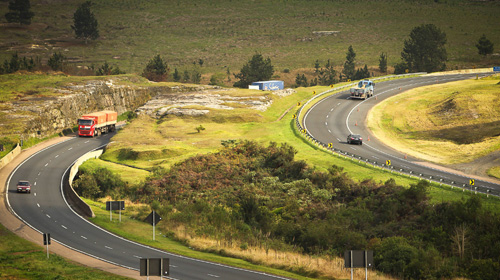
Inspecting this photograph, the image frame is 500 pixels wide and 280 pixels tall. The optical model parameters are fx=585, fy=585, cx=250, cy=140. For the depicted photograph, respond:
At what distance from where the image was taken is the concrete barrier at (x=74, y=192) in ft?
→ 173

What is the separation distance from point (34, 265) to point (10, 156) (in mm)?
40277

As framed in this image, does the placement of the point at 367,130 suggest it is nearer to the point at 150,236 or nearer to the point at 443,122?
the point at 443,122

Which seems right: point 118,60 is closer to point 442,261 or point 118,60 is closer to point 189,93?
point 189,93

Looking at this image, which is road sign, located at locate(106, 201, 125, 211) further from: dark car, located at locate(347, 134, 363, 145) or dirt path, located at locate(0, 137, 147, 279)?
dark car, located at locate(347, 134, 363, 145)

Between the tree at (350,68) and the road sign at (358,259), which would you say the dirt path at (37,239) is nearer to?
the road sign at (358,259)

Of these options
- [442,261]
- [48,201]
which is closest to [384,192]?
[442,261]

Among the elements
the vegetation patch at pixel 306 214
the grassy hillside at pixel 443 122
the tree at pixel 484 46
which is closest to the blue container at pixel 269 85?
the grassy hillside at pixel 443 122

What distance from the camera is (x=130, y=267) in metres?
37.4

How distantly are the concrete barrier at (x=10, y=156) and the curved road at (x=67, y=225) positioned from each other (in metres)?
2.06

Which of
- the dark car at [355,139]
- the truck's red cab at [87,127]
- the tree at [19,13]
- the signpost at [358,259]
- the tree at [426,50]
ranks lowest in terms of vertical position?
the signpost at [358,259]

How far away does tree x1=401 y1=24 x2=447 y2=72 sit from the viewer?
135725 mm

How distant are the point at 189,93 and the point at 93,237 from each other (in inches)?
2675

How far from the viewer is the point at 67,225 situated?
48844 millimetres

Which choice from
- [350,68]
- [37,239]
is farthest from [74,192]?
[350,68]
